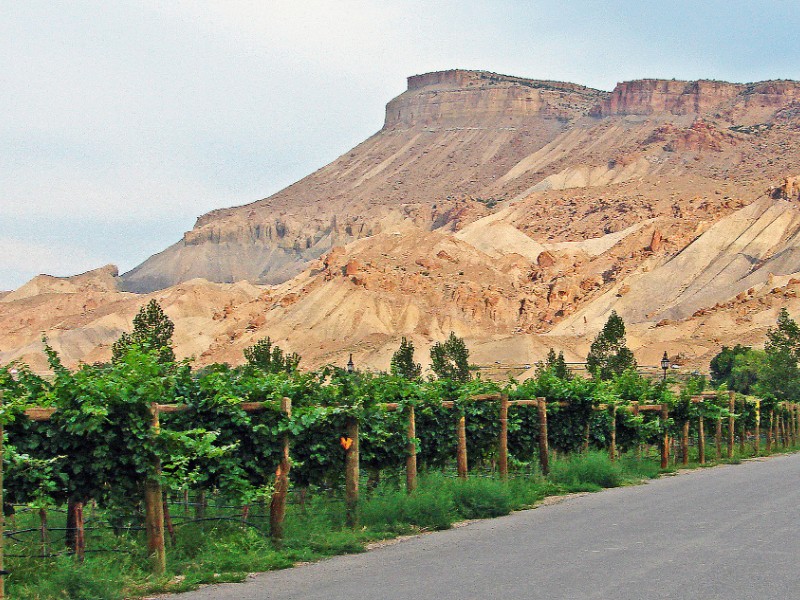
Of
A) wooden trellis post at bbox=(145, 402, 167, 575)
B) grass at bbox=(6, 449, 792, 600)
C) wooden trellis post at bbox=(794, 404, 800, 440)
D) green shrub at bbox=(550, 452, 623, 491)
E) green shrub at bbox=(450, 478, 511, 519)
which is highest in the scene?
wooden trellis post at bbox=(145, 402, 167, 575)

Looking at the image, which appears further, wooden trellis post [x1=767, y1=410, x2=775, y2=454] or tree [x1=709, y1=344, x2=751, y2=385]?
tree [x1=709, y1=344, x2=751, y2=385]

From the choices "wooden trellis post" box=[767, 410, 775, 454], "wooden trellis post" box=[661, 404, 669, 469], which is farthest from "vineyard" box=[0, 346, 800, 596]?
"wooden trellis post" box=[767, 410, 775, 454]

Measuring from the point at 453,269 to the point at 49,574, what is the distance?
111 m

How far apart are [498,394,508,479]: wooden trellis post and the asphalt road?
2.77m

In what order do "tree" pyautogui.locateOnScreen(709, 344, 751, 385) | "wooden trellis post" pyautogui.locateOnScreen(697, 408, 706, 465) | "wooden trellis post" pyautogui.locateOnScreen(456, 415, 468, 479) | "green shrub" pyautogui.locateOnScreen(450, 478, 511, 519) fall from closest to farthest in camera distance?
"green shrub" pyautogui.locateOnScreen(450, 478, 511, 519), "wooden trellis post" pyautogui.locateOnScreen(456, 415, 468, 479), "wooden trellis post" pyautogui.locateOnScreen(697, 408, 706, 465), "tree" pyautogui.locateOnScreen(709, 344, 751, 385)

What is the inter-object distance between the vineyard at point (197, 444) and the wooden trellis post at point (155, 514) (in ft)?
0.04

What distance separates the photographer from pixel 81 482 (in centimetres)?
1070

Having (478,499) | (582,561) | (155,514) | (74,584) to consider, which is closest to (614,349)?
(478,499)

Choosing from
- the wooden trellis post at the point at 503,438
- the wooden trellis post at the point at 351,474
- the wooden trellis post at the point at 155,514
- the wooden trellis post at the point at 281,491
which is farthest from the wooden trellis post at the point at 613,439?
the wooden trellis post at the point at 155,514

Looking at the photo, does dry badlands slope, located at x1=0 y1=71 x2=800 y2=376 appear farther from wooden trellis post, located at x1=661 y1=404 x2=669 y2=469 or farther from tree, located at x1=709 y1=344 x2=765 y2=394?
wooden trellis post, located at x1=661 y1=404 x2=669 y2=469

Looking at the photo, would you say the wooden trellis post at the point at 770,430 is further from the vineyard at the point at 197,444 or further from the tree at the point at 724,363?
the tree at the point at 724,363

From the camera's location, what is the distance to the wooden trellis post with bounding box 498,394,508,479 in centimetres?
1920

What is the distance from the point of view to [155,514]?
10.8 meters

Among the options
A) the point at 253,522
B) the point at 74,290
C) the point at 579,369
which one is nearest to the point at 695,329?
the point at 579,369
